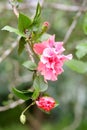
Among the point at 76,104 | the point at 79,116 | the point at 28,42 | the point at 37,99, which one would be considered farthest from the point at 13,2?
the point at 76,104

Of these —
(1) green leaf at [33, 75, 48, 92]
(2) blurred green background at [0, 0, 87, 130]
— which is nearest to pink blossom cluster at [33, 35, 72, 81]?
(1) green leaf at [33, 75, 48, 92]

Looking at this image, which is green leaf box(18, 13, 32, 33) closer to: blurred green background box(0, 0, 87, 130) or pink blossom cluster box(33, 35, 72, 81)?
pink blossom cluster box(33, 35, 72, 81)

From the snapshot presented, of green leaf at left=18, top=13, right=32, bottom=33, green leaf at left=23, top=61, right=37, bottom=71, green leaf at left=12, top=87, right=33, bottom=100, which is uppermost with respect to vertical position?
green leaf at left=18, top=13, right=32, bottom=33

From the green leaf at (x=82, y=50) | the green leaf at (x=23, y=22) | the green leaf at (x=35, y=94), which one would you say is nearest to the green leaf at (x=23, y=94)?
the green leaf at (x=35, y=94)

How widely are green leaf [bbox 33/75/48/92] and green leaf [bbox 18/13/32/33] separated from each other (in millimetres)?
143

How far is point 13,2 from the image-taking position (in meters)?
1.12

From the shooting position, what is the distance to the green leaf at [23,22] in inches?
39.8

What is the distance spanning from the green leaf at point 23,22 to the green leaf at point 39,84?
0.14 m

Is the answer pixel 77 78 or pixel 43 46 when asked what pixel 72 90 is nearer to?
pixel 77 78

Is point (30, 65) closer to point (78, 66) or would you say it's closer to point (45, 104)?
point (45, 104)

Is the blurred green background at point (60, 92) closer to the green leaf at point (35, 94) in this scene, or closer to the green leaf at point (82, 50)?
the green leaf at point (82, 50)

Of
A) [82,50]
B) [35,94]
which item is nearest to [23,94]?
[35,94]

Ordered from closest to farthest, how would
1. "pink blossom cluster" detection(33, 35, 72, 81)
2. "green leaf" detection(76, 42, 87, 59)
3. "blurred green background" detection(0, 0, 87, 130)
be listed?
"pink blossom cluster" detection(33, 35, 72, 81) < "green leaf" detection(76, 42, 87, 59) < "blurred green background" detection(0, 0, 87, 130)

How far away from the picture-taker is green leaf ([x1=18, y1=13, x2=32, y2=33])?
101 centimetres
